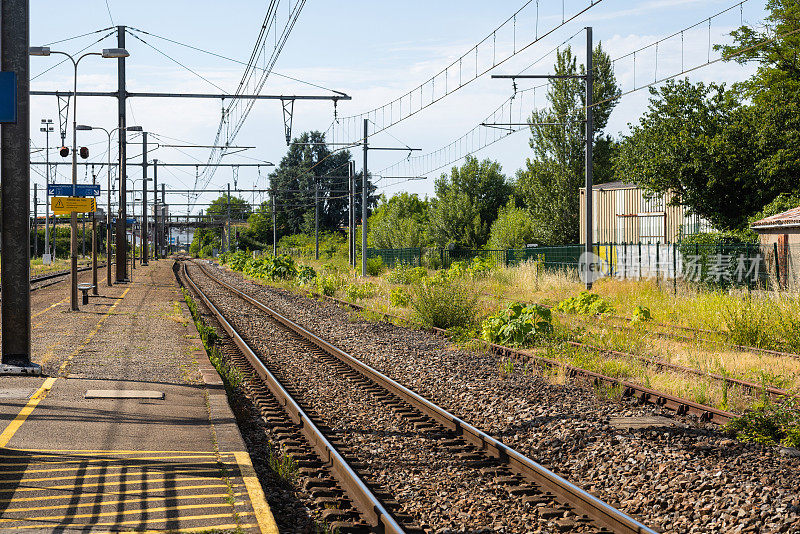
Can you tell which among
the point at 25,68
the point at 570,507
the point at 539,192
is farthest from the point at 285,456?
the point at 539,192

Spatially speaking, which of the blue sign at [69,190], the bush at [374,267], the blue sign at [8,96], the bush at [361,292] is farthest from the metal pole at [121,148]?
the blue sign at [8,96]

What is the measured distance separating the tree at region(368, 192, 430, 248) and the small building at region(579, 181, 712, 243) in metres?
28.3

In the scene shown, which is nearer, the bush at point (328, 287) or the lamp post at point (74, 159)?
the lamp post at point (74, 159)

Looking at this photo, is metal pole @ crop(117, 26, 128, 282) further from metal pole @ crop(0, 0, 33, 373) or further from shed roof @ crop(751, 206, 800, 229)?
shed roof @ crop(751, 206, 800, 229)

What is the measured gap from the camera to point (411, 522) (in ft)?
21.6

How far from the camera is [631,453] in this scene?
27.0 ft

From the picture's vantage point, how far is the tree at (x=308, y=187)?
10600 centimetres

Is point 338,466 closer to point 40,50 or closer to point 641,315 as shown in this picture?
point 641,315

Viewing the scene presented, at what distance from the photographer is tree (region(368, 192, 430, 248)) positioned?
3162 inches

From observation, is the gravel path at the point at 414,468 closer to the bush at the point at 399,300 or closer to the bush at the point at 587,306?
the bush at the point at 587,306

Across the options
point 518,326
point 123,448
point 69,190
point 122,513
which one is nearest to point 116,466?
point 123,448

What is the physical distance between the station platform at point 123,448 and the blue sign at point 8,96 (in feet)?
12.2

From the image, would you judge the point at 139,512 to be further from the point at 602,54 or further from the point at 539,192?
the point at 602,54

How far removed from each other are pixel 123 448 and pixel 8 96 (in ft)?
19.0
